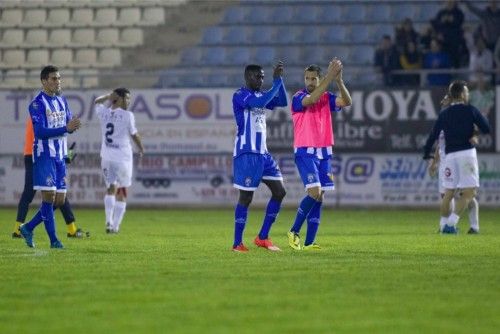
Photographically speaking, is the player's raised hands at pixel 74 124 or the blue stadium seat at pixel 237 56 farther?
the blue stadium seat at pixel 237 56

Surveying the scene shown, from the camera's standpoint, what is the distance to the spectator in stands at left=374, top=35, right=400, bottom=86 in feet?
96.9

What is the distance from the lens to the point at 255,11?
33906mm

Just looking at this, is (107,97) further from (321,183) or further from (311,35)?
(311,35)

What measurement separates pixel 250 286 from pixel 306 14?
22731 millimetres

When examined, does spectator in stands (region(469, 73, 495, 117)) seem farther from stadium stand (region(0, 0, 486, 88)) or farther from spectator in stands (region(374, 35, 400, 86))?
stadium stand (region(0, 0, 486, 88))

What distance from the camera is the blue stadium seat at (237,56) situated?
32750 millimetres

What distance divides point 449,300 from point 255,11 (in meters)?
24.2

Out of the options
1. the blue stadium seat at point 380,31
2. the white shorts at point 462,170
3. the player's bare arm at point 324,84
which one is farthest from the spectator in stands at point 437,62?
the player's bare arm at point 324,84

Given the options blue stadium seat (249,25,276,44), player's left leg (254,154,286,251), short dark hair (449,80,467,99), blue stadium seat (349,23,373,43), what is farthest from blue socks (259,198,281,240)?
blue stadium seat (249,25,276,44)

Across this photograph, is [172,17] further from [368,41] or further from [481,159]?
[481,159]

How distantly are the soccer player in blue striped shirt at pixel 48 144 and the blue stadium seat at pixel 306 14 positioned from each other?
17760mm

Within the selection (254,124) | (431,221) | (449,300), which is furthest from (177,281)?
(431,221)

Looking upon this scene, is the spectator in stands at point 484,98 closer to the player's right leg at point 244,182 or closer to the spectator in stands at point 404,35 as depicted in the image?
the spectator in stands at point 404,35

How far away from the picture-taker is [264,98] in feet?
50.2
